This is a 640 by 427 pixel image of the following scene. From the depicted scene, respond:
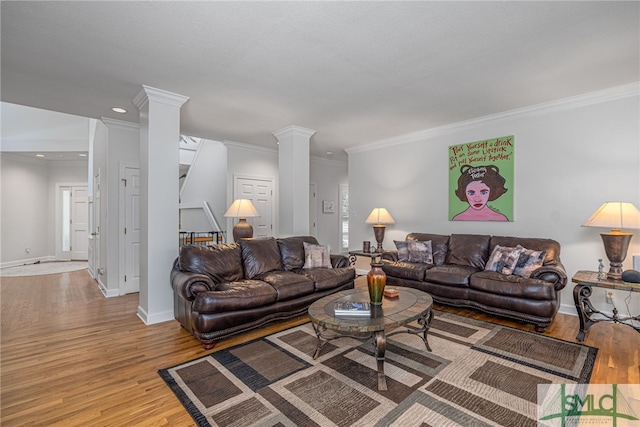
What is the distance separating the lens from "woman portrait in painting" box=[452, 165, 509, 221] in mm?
4367

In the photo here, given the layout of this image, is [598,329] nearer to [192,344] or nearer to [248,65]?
[192,344]

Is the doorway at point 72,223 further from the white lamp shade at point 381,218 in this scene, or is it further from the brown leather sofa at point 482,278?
the brown leather sofa at point 482,278

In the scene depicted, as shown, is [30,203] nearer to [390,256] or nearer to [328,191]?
[328,191]

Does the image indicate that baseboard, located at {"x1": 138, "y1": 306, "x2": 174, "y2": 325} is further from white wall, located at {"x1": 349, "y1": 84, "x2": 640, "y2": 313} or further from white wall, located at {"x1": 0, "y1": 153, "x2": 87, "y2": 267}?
white wall, located at {"x1": 0, "y1": 153, "x2": 87, "y2": 267}

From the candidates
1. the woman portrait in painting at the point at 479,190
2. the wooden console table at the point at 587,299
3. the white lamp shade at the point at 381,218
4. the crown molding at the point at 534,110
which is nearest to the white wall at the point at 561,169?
the crown molding at the point at 534,110

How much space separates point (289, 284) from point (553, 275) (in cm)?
281

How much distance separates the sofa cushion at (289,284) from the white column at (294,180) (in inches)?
53.7

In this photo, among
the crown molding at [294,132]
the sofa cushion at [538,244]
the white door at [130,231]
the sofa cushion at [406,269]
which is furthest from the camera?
the crown molding at [294,132]

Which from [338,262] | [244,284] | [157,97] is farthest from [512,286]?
[157,97]

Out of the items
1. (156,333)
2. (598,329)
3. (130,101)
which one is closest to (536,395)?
(598,329)

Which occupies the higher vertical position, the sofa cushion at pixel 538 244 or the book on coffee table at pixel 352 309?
the sofa cushion at pixel 538 244

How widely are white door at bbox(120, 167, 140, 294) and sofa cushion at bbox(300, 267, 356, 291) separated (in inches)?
113

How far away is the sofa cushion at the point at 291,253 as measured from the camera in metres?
4.17

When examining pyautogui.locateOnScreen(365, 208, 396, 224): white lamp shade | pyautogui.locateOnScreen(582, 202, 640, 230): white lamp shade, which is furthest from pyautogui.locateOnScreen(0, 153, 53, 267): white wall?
pyautogui.locateOnScreen(582, 202, 640, 230): white lamp shade
